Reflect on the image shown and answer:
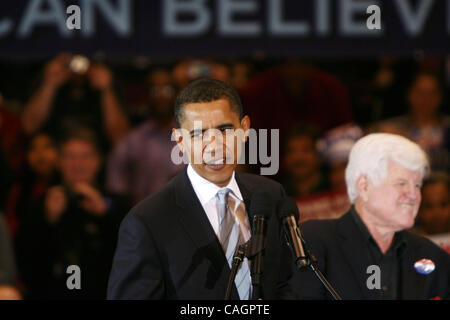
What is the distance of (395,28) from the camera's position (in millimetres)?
3633

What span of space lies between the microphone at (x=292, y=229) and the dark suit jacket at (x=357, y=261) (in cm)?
78

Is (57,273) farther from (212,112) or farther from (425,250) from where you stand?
(212,112)

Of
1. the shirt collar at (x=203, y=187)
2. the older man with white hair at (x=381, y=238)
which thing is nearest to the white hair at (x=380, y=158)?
the older man with white hair at (x=381, y=238)

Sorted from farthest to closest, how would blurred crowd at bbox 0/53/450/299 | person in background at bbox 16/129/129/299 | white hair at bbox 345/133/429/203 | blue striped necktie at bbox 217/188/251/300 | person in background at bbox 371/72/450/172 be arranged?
person in background at bbox 371/72/450/172 → blurred crowd at bbox 0/53/450/299 → person in background at bbox 16/129/129/299 → white hair at bbox 345/133/429/203 → blue striped necktie at bbox 217/188/251/300

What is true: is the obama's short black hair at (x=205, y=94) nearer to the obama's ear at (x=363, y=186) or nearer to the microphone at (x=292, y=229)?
the microphone at (x=292, y=229)

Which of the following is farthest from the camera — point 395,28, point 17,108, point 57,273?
point 17,108

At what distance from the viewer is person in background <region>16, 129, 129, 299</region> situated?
400cm

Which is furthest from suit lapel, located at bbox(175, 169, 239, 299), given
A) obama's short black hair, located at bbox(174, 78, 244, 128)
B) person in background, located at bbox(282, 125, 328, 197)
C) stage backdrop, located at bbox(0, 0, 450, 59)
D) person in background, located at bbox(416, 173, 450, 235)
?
person in background, located at bbox(416, 173, 450, 235)

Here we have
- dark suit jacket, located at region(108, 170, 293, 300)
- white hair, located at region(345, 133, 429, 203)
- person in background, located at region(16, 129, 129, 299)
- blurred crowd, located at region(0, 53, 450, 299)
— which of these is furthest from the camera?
blurred crowd, located at region(0, 53, 450, 299)

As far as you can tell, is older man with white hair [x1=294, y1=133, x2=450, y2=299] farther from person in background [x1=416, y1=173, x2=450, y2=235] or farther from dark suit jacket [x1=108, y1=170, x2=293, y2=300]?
person in background [x1=416, y1=173, x2=450, y2=235]

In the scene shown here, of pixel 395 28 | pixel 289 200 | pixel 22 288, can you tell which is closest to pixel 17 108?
pixel 22 288

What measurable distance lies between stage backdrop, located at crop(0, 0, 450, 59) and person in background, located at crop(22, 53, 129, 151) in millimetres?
1250

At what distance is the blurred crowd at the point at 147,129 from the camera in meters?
4.30
